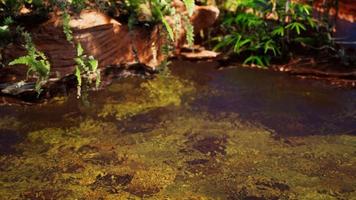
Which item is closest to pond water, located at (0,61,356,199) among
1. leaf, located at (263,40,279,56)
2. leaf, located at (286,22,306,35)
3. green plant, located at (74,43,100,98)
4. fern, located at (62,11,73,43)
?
green plant, located at (74,43,100,98)

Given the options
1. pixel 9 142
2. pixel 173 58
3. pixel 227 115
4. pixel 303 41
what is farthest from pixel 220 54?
pixel 9 142

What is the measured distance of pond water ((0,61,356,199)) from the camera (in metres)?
4.02

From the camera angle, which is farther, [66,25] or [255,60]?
[255,60]

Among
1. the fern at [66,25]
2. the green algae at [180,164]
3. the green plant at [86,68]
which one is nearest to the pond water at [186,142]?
the green algae at [180,164]

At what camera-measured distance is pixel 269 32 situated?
7668 millimetres

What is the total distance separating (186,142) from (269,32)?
3.62 meters

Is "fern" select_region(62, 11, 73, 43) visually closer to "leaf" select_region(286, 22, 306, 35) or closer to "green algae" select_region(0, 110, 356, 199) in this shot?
"green algae" select_region(0, 110, 356, 199)

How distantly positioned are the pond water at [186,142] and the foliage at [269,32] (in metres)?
0.84

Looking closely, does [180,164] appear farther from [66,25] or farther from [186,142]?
[66,25]

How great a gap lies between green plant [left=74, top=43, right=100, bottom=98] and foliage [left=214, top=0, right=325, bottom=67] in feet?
9.17

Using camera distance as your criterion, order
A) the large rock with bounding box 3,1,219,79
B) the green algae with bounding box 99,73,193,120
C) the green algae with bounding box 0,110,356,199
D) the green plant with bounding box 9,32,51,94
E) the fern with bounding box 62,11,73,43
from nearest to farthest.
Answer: the green algae with bounding box 0,110,356,199, the green plant with bounding box 9,32,51,94, the fern with bounding box 62,11,73,43, the green algae with bounding box 99,73,193,120, the large rock with bounding box 3,1,219,79

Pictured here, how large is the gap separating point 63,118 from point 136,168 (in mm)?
1583

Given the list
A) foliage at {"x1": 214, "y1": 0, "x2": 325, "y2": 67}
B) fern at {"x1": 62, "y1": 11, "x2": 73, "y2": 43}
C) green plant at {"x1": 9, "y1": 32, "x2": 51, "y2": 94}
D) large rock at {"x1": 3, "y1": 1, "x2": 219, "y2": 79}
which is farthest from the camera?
foliage at {"x1": 214, "y1": 0, "x2": 325, "y2": 67}

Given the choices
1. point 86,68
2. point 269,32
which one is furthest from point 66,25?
point 269,32
